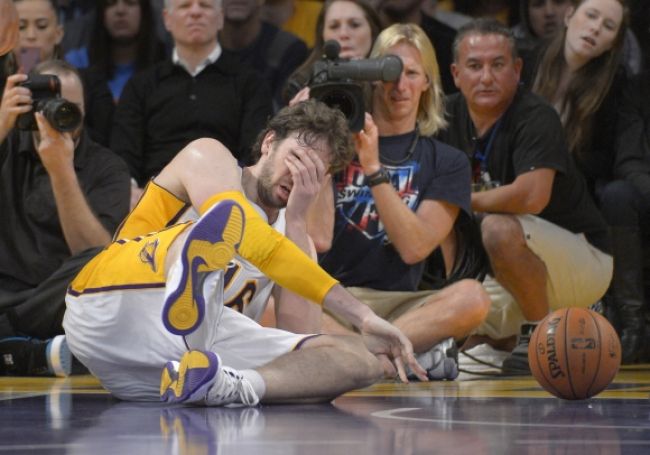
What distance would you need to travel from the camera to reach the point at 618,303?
645 cm

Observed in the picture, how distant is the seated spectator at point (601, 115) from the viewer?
249 inches

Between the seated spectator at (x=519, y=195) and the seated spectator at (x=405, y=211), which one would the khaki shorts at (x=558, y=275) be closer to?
the seated spectator at (x=519, y=195)

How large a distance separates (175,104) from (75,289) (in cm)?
279

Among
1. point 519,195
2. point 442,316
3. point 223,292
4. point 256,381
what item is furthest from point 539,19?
point 256,381

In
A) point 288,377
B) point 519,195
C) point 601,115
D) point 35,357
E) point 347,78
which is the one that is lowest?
point 35,357

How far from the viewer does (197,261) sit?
10.9ft

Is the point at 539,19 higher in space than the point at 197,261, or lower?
higher

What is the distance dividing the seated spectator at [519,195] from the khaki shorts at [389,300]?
521 millimetres

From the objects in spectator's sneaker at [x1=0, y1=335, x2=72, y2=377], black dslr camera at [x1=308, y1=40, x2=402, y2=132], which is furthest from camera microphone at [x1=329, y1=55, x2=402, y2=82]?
spectator's sneaker at [x1=0, y1=335, x2=72, y2=377]

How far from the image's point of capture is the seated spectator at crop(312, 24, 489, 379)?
5191mm

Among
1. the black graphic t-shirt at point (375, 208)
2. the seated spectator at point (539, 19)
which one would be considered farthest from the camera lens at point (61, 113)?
the seated spectator at point (539, 19)

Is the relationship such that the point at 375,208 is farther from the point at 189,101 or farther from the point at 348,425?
the point at 348,425

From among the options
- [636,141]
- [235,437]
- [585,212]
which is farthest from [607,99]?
[235,437]

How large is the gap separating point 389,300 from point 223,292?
1787 mm
